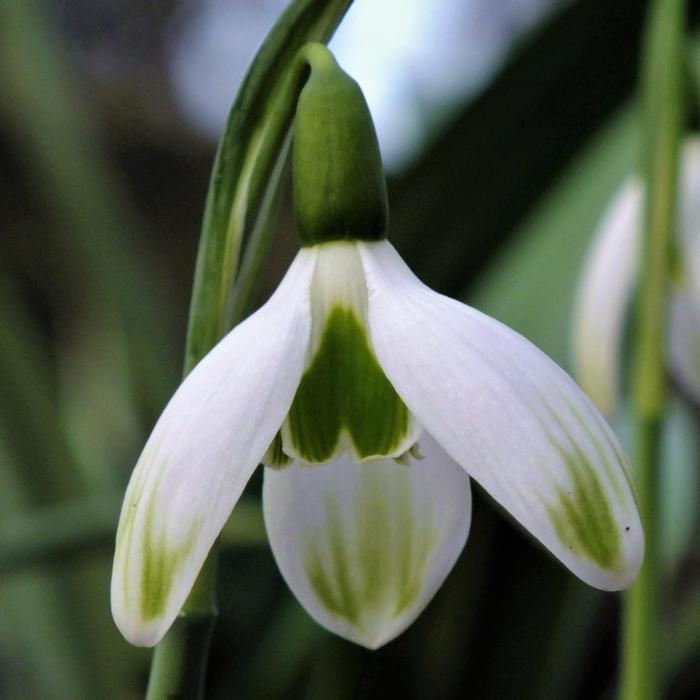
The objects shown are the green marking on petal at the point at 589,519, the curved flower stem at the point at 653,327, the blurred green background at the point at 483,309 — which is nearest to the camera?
the green marking on petal at the point at 589,519

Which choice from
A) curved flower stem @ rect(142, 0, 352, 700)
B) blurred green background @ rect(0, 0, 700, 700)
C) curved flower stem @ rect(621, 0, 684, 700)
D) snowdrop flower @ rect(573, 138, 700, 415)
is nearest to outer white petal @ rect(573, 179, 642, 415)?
snowdrop flower @ rect(573, 138, 700, 415)

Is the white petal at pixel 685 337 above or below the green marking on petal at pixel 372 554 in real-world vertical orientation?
above

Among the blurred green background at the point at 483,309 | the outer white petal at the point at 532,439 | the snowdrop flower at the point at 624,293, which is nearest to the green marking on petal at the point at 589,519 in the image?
the outer white petal at the point at 532,439

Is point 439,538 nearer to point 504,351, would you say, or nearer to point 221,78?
point 504,351

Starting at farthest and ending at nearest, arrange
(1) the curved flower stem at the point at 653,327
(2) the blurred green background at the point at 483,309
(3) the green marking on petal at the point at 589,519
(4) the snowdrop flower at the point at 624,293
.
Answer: (2) the blurred green background at the point at 483,309
(4) the snowdrop flower at the point at 624,293
(1) the curved flower stem at the point at 653,327
(3) the green marking on petal at the point at 589,519

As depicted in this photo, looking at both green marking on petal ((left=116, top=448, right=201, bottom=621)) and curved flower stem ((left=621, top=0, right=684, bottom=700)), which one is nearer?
green marking on petal ((left=116, top=448, right=201, bottom=621))

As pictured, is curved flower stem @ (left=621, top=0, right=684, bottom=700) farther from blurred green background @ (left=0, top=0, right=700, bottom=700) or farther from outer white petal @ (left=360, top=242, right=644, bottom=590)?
blurred green background @ (left=0, top=0, right=700, bottom=700)

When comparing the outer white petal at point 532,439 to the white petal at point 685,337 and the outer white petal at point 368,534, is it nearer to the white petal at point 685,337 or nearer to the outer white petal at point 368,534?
the outer white petal at point 368,534
